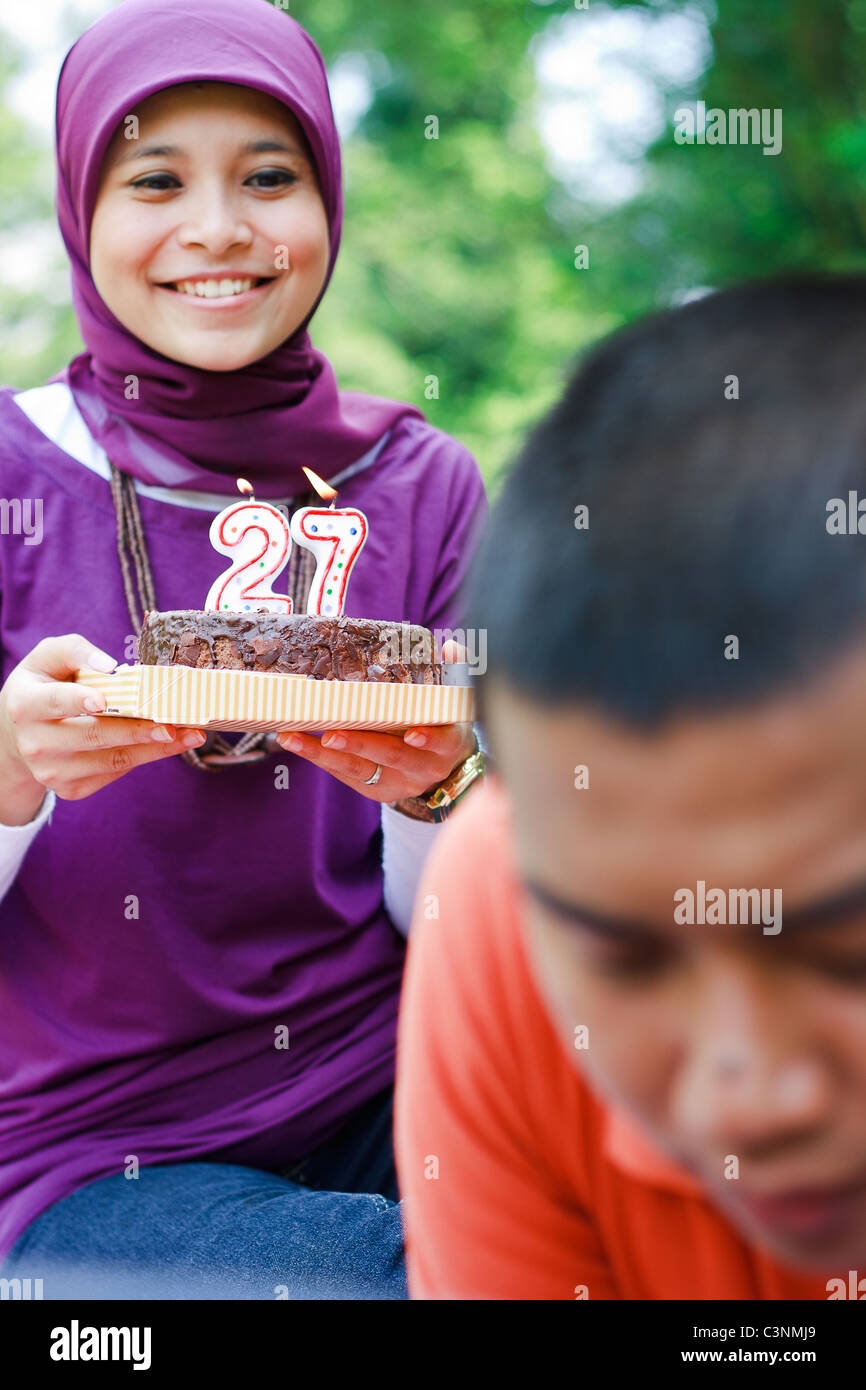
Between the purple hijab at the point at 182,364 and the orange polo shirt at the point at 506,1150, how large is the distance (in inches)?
45.6

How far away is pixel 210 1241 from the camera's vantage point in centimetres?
170

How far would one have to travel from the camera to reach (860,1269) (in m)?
1.05

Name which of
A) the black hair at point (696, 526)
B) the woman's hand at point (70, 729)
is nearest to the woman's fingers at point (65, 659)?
the woman's hand at point (70, 729)

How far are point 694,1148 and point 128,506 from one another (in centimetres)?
149

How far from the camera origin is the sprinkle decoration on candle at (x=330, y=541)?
201 centimetres

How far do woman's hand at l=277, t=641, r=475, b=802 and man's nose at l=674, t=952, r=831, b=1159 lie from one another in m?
0.99

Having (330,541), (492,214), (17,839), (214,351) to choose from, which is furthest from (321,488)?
(492,214)

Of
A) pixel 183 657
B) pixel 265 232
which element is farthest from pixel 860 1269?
pixel 265 232

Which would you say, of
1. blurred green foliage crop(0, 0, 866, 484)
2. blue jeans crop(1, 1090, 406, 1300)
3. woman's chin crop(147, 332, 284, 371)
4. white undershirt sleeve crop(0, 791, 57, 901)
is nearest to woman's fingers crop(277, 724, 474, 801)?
white undershirt sleeve crop(0, 791, 57, 901)

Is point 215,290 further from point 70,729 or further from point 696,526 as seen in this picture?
point 696,526

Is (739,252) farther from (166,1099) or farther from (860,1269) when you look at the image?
(860,1269)

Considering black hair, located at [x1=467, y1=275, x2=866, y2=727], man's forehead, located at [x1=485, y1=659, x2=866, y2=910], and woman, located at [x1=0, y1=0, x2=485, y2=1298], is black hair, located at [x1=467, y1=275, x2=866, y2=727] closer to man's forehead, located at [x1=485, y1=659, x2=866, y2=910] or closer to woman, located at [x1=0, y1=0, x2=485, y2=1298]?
man's forehead, located at [x1=485, y1=659, x2=866, y2=910]

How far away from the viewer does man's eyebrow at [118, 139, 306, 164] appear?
2.06m

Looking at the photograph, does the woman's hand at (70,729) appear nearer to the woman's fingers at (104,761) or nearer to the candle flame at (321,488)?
the woman's fingers at (104,761)
